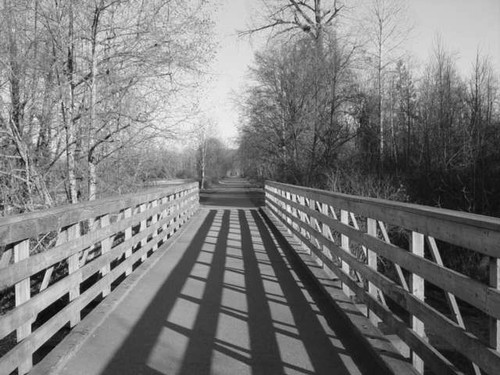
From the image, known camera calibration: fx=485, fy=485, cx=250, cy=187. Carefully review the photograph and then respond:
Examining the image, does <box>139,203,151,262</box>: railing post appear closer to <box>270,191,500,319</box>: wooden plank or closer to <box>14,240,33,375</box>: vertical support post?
<box>14,240,33,375</box>: vertical support post

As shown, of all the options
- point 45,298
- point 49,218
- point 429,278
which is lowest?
point 45,298

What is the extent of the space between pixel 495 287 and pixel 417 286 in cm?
104

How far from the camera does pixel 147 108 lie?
11680 millimetres

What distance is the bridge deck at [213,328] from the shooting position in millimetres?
3787

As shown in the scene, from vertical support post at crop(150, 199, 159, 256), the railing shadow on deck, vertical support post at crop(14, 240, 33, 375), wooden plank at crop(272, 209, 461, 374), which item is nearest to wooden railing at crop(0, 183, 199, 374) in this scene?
vertical support post at crop(14, 240, 33, 375)

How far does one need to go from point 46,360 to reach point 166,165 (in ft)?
38.5

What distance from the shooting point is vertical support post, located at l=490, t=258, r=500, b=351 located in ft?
8.00

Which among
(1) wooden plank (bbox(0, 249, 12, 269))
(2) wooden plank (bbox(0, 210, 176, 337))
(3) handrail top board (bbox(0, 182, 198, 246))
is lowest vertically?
(2) wooden plank (bbox(0, 210, 176, 337))

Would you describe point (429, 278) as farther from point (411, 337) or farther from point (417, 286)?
point (411, 337)

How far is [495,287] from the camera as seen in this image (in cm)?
244

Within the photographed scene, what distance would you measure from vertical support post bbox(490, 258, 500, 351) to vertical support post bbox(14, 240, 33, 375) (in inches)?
114

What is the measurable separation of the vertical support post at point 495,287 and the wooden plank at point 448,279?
0.14ft

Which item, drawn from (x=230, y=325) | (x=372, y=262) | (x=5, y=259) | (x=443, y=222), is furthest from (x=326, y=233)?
(x=5, y=259)

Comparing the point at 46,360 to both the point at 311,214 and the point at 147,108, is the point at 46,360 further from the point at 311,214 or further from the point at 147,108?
the point at 147,108
